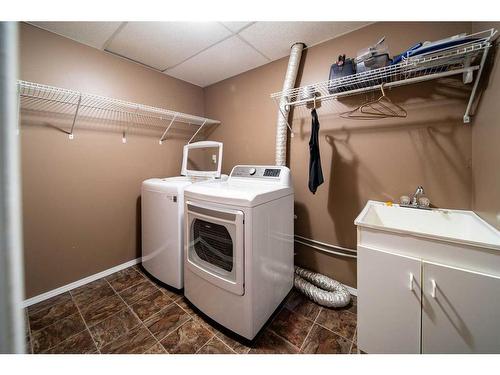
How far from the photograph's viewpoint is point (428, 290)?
962 mm

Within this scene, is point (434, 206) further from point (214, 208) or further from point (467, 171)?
point (214, 208)

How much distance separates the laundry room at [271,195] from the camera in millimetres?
1048

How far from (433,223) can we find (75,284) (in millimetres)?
3081

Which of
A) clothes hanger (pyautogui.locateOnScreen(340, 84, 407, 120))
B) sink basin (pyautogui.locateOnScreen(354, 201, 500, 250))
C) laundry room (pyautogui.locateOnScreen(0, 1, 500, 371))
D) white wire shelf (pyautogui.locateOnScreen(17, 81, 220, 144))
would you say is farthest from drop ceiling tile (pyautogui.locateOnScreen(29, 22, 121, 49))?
sink basin (pyautogui.locateOnScreen(354, 201, 500, 250))

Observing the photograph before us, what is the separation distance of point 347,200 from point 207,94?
242cm

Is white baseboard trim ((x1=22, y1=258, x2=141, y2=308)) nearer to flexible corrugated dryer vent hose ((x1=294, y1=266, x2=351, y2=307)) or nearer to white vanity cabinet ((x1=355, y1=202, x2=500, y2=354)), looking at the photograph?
flexible corrugated dryer vent hose ((x1=294, y1=266, x2=351, y2=307))

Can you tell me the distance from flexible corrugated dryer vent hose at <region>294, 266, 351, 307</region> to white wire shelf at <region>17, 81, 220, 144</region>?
2255 mm

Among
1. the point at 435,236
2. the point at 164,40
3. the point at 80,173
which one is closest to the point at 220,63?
the point at 164,40

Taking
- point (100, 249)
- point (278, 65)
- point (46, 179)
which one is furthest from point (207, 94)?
point (100, 249)

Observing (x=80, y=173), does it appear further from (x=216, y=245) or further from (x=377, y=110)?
(x=377, y=110)

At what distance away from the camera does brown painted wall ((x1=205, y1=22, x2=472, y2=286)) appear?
1.33 m

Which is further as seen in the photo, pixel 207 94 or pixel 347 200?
pixel 207 94

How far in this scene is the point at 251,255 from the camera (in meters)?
1.21

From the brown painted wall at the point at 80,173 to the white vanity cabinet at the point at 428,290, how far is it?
2327 mm
